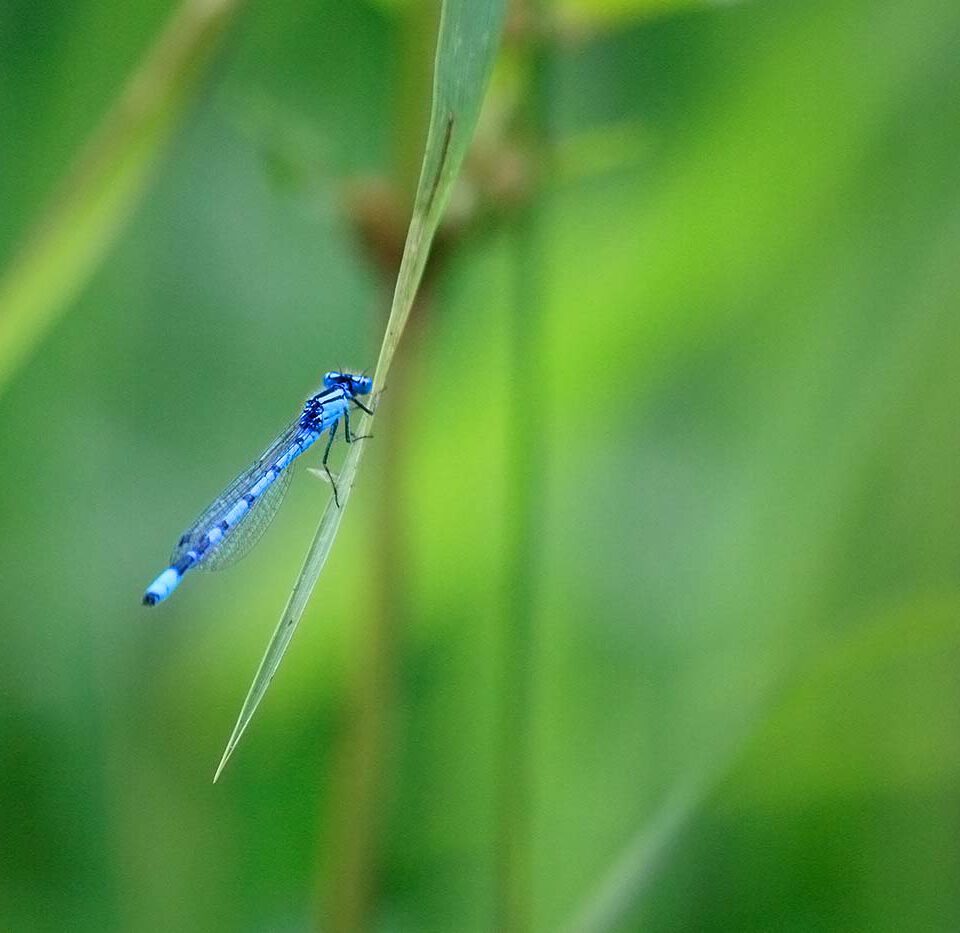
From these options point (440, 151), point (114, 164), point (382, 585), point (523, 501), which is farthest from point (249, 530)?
point (440, 151)

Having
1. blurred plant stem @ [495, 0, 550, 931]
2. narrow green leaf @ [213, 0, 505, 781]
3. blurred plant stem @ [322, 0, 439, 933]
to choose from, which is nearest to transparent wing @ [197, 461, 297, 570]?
blurred plant stem @ [322, 0, 439, 933]

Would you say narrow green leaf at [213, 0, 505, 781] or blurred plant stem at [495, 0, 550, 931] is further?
blurred plant stem at [495, 0, 550, 931]

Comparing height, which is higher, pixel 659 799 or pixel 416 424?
pixel 416 424

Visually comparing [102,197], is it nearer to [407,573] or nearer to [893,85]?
[407,573]

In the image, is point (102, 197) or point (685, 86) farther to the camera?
point (685, 86)

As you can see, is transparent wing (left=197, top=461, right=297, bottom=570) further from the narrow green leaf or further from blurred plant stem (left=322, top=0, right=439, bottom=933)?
the narrow green leaf

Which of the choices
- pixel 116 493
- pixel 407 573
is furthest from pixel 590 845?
pixel 116 493

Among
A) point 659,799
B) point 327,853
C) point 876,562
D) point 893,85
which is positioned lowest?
point 327,853
